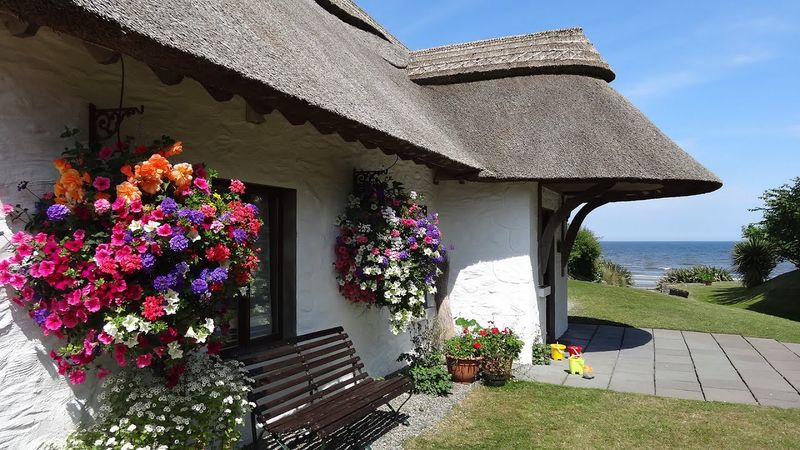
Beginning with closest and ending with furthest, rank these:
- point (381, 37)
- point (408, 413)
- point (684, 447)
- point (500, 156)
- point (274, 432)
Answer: point (274, 432) < point (684, 447) < point (408, 413) < point (500, 156) < point (381, 37)

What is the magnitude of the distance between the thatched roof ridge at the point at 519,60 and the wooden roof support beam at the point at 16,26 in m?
5.94

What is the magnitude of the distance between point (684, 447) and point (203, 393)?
3703mm

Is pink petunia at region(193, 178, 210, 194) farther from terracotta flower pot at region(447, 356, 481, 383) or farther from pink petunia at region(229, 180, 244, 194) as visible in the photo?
terracotta flower pot at region(447, 356, 481, 383)

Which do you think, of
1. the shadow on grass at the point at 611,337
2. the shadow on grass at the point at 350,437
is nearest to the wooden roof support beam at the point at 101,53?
the shadow on grass at the point at 350,437

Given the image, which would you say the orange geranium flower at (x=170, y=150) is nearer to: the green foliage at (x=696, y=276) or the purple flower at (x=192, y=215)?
the purple flower at (x=192, y=215)

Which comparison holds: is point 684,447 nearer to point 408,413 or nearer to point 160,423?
point 408,413

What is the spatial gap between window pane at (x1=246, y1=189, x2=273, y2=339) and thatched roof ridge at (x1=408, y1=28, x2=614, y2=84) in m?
4.32

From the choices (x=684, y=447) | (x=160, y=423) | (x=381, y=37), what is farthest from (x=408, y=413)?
(x=381, y=37)

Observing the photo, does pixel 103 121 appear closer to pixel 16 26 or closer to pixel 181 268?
pixel 16 26

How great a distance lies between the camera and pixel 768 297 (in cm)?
1705

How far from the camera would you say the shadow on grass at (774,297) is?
613 inches


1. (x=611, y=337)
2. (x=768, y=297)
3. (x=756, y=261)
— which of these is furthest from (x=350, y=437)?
(x=756, y=261)

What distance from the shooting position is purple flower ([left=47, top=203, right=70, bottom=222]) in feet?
7.77

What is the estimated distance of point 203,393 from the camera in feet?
9.20
